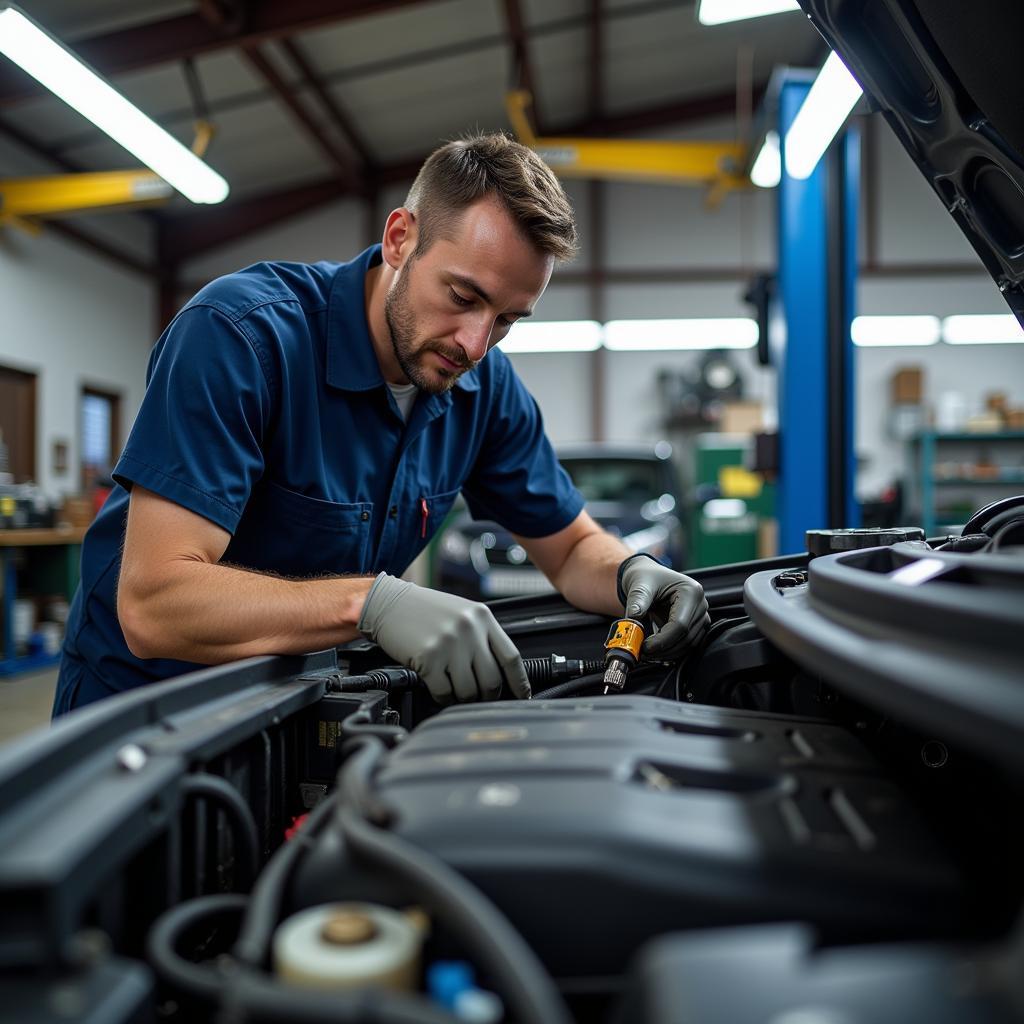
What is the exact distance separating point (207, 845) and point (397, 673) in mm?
365

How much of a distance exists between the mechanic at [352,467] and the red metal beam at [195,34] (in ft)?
13.9

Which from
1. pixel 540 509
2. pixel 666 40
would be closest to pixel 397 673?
pixel 540 509

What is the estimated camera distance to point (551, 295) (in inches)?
319

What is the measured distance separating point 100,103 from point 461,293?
11.5 feet

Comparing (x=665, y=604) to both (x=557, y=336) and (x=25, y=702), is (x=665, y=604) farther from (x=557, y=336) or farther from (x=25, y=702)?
(x=557, y=336)

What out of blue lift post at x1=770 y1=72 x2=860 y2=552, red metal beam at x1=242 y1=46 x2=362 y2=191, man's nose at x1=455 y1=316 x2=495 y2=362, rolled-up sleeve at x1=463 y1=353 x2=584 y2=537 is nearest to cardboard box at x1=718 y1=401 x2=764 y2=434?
red metal beam at x1=242 y1=46 x2=362 y2=191

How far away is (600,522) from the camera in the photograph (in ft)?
13.4

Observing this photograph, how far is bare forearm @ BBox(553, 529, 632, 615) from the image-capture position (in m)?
1.30

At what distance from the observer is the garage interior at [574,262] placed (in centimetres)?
410

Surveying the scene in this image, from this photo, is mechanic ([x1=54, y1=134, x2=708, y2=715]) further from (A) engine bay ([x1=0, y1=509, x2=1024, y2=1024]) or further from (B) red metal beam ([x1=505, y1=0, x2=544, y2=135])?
(B) red metal beam ([x1=505, y1=0, x2=544, y2=135])

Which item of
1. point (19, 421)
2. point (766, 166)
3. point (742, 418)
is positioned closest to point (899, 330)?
point (742, 418)

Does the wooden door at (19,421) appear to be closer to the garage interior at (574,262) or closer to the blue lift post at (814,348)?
the garage interior at (574,262)

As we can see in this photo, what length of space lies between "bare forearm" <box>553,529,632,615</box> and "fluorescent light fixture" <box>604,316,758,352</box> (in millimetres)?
6801

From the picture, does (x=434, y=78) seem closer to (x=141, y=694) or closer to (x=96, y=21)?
(x=96, y=21)
